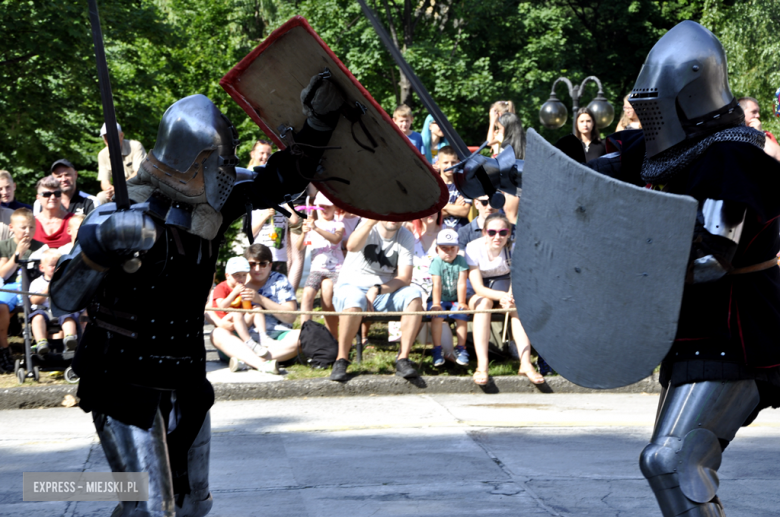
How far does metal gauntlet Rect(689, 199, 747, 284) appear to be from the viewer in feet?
7.88

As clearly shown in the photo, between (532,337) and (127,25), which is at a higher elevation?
(127,25)

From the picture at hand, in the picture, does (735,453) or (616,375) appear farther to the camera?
(735,453)

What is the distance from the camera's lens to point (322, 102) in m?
3.02

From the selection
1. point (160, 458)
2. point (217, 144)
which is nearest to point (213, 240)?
point (217, 144)

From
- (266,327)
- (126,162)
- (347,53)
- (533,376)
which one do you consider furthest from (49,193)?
(347,53)

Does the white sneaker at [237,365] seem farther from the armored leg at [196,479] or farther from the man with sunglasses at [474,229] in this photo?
the armored leg at [196,479]

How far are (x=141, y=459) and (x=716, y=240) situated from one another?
5.95 ft

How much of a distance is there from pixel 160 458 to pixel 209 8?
17602 mm

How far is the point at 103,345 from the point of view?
8.88ft

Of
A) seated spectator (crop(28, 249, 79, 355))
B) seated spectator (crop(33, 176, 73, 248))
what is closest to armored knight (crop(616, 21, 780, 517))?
seated spectator (crop(28, 249, 79, 355))

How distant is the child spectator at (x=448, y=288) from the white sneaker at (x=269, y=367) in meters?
1.26

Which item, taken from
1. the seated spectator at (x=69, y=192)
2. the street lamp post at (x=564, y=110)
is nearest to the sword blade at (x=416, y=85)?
the seated spectator at (x=69, y=192)

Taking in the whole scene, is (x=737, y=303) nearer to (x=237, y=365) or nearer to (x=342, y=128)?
(x=342, y=128)

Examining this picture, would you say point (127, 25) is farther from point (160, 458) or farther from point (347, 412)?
point (160, 458)
